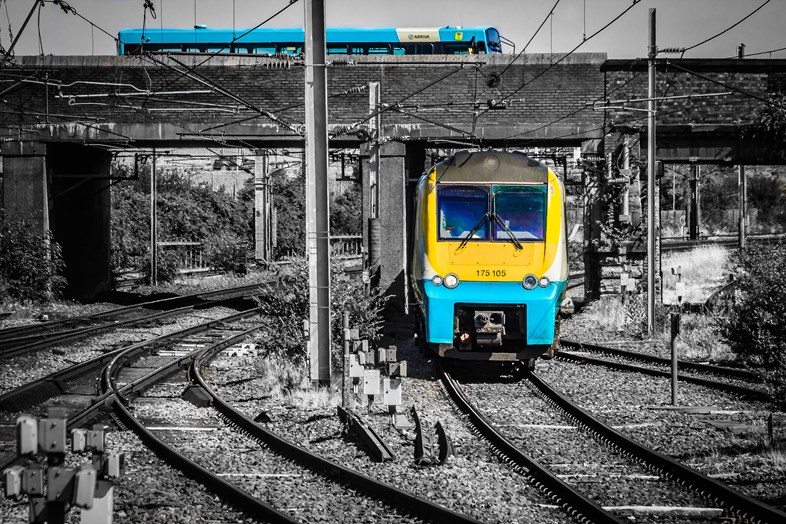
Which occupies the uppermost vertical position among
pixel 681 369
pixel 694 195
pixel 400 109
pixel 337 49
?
pixel 337 49

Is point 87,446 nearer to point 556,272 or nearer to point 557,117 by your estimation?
point 556,272

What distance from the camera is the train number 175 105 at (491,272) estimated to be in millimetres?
13523

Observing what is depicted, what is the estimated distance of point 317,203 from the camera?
12.8m

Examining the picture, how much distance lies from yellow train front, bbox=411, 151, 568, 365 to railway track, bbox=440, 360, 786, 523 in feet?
2.71

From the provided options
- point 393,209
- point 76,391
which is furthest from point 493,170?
point 393,209

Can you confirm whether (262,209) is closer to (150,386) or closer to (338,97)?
(338,97)

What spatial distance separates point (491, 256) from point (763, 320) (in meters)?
3.87

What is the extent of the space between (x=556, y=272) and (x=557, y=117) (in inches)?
475

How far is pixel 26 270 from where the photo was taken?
25.3m

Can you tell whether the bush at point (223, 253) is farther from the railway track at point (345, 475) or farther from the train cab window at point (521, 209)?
the railway track at point (345, 475)

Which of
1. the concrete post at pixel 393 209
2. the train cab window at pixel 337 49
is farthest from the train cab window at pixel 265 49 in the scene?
the concrete post at pixel 393 209

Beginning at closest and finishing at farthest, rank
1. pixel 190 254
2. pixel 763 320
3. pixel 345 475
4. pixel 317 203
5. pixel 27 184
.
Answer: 1. pixel 345 475
2. pixel 763 320
3. pixel 317 203
4. pixel 27 184
5. pixel 190 254

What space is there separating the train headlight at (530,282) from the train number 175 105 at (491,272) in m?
0.30

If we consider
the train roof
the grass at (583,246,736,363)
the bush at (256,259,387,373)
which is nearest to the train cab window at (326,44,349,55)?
the grass at (583,246,736,363)
